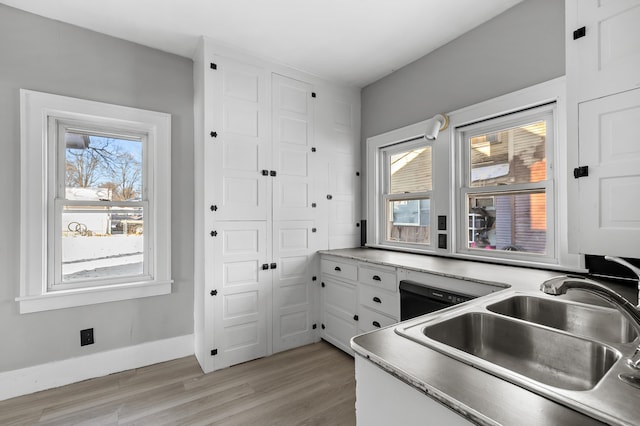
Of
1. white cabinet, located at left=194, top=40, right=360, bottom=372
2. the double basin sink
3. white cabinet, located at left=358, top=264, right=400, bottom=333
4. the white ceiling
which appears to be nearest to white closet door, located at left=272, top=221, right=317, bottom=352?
white cabinet, located at left=194, top=40, right=360, bottom=372

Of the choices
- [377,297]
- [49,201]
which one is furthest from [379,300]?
[49,201]

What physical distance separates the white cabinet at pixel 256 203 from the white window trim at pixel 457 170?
54cm

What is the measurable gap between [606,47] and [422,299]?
1.65m

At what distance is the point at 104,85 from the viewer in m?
2.45

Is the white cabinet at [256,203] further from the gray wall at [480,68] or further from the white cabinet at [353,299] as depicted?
the gray wall at [480,68]

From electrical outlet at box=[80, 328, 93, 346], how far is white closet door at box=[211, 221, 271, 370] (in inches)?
37.0

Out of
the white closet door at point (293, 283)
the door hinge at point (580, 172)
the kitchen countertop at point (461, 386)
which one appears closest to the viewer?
the kitchen countertop at point (461, 386)

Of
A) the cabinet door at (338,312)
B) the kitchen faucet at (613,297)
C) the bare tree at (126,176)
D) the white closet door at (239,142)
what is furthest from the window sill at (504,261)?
the bare tree at (126,176)

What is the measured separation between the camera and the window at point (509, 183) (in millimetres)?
2119

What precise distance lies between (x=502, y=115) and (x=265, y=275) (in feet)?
7.86

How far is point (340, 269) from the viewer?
2850 mm

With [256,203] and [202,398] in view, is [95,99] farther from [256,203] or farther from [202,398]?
[202,398]

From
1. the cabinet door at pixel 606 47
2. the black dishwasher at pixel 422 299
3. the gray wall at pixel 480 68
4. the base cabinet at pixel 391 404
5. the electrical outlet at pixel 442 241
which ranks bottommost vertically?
the black dishwasher at pixel 422 299

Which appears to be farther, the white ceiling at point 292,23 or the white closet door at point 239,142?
the white closet door at point 239,142
